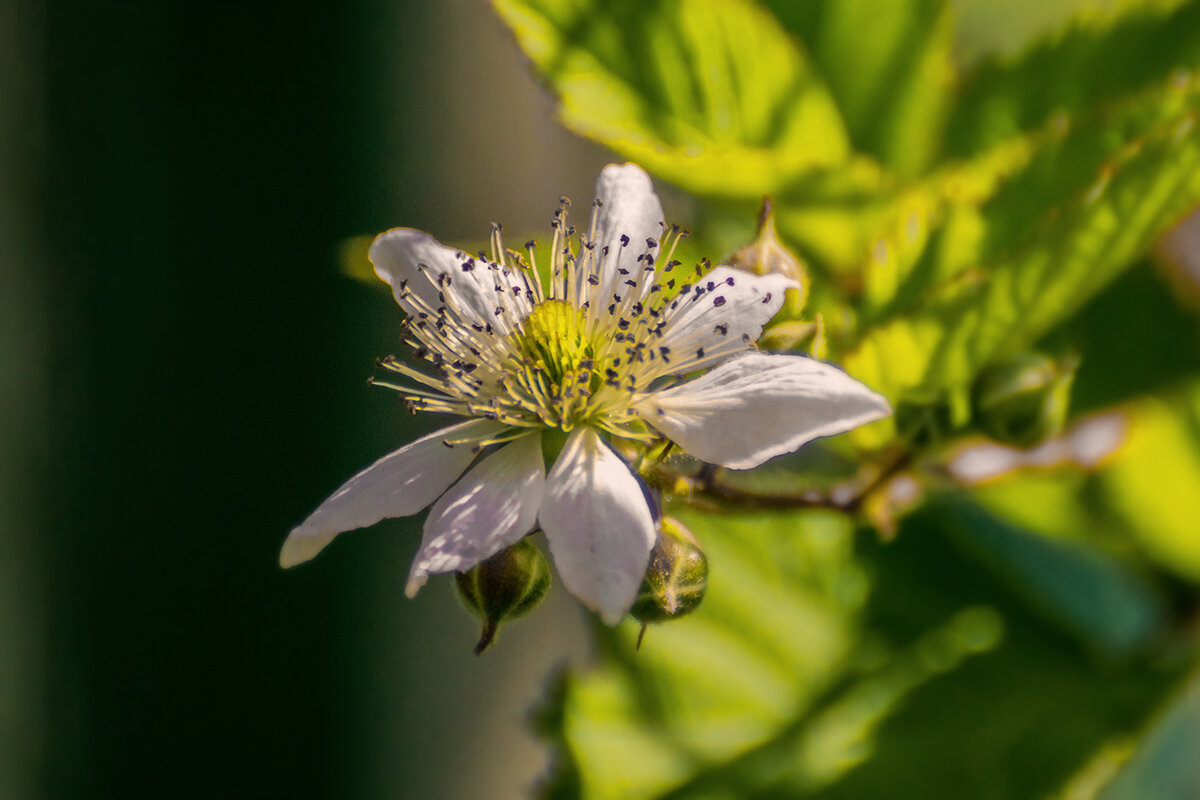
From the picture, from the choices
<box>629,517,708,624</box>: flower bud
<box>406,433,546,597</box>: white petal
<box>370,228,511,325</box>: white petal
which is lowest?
<box>629,517,708,624</box>: flower bud

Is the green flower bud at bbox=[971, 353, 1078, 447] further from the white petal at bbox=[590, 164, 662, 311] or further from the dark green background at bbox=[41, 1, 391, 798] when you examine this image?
the dark green background at bbox=[41, 1, 391, 798]

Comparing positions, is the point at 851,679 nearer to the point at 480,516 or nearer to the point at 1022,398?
the point at 1022,398

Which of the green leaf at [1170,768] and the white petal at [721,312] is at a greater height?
the white petal at [721,312]

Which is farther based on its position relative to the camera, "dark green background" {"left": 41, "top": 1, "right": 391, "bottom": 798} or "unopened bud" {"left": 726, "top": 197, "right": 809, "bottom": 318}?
"dark green background" {"left": 41, "top": 1, "right": 391, "bottom": 798}

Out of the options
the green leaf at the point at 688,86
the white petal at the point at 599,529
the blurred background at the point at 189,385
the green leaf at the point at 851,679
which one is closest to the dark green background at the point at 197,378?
the blurred background at the point at 189,385

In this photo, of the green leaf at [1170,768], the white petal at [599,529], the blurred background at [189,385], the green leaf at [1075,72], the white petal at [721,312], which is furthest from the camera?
the blurred background at [189,385]

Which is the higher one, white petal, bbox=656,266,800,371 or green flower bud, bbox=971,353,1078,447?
white petal, bbox=656,266,800,371

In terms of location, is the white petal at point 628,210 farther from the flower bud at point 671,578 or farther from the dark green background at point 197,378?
the dark green background at point 197,378

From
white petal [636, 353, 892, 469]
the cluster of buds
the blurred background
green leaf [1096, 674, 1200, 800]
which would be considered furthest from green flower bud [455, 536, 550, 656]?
the blurred background
